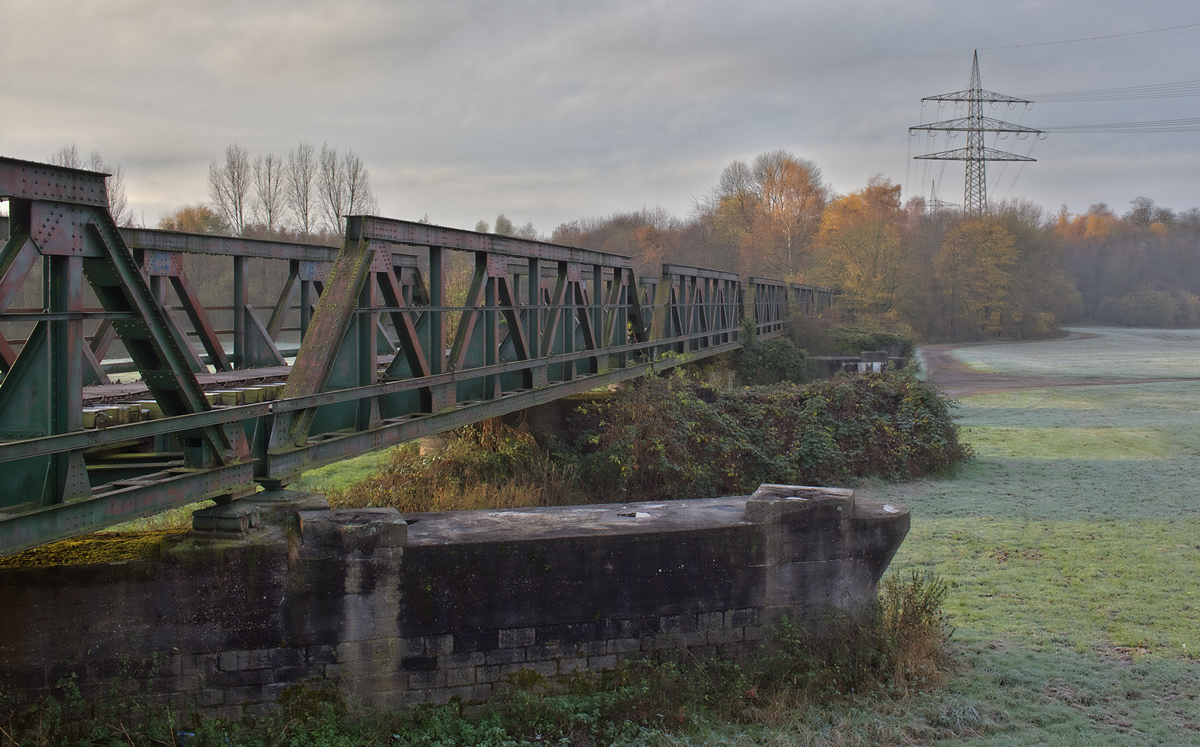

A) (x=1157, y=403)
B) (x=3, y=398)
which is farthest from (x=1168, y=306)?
(x=3, y=398)

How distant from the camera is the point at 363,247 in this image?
7469mm

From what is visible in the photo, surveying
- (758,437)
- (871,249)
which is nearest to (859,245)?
(871,249)

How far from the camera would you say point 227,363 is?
11734mm

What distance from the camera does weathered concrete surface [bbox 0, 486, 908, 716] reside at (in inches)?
226

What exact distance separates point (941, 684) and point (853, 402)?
9.18 metres

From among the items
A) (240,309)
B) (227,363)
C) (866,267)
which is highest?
(866,267)

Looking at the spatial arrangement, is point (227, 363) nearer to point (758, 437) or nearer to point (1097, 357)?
point (758, 437)

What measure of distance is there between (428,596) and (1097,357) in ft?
175

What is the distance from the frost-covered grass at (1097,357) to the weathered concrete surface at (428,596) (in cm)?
3692

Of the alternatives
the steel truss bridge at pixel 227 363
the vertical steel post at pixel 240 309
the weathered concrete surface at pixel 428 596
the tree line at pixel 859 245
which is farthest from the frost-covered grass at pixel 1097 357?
the vertical steel post at pixel 240 309

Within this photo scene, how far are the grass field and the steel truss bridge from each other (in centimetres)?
539

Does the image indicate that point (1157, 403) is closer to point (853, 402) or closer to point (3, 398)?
point (853, 402)

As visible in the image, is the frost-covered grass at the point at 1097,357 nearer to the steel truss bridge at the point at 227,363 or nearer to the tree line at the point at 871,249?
the tree line at the point at 871,249

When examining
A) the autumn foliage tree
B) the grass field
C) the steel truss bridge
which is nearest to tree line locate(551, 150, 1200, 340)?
the autumn foliage tree
